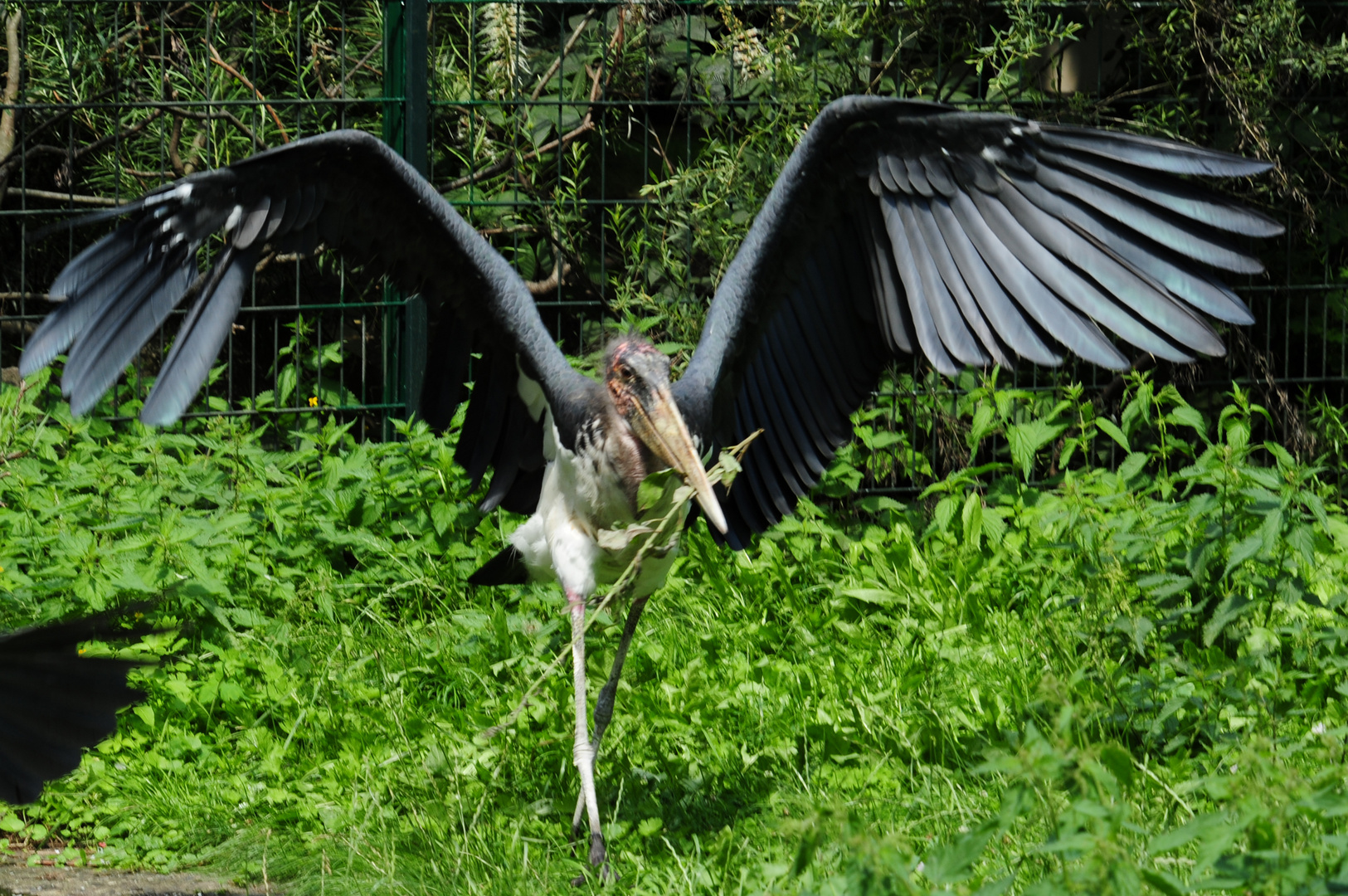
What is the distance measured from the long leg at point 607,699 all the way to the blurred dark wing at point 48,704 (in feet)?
3.51

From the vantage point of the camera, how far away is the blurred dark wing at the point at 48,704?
258cm

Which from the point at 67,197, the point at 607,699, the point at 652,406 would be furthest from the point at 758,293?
the point at 67,197

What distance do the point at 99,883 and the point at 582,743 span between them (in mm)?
1070

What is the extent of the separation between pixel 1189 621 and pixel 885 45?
2.56 meters

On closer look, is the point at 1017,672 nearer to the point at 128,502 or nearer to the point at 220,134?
the point at 128,502

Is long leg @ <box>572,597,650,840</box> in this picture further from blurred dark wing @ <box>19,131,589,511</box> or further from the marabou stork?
blurred dark wing @ <box>19,131,589,511</box>

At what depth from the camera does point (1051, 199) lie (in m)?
3.21

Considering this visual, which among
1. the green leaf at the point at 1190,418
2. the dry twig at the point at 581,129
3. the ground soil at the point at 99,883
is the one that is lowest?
the ground soil at the point at 99,883

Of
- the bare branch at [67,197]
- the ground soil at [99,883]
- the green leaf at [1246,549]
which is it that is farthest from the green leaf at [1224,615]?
the bare branch at [67,197]

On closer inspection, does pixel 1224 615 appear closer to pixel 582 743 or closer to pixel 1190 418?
pixel 1190 418

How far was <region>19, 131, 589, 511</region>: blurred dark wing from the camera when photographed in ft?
9.29

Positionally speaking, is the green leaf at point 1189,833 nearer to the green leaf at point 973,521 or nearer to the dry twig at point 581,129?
the green leaf at point 973,521

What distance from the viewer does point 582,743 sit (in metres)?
3.33

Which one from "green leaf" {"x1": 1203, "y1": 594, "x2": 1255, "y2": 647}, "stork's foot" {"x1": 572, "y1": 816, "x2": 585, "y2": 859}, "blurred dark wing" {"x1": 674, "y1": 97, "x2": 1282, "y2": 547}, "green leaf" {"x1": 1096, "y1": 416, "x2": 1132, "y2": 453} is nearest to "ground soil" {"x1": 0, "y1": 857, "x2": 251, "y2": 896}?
"stork's foot" {"x1": 572, "y1": 816, "x2": 585, "y2": 859}
